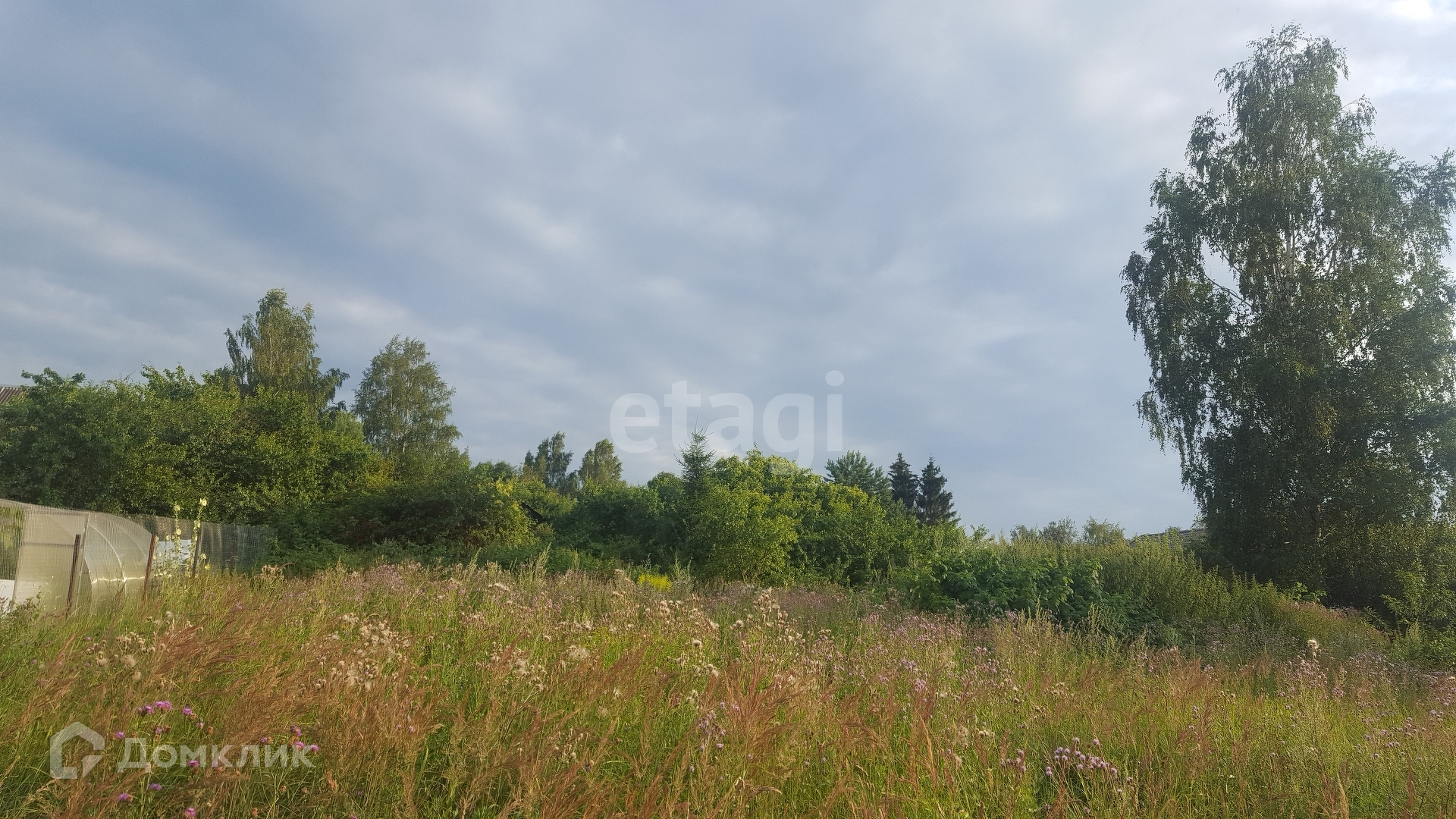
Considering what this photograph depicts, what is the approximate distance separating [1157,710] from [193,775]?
16.4ft

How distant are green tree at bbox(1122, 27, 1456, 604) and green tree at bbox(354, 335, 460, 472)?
2847 centimetres

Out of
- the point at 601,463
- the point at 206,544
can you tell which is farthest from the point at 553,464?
the point at 206,544

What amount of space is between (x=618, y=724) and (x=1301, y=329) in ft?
71.0

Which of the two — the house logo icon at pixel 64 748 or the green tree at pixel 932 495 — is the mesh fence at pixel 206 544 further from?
the green tree at pixel 932 495

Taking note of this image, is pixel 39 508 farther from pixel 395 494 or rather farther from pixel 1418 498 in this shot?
pixel 1418 498

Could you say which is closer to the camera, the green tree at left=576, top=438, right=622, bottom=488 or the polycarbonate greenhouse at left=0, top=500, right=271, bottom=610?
the polycarbonate greenhouse at left=0, top=500, right=271, bottom=610

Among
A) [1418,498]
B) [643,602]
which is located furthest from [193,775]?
[1418,498]

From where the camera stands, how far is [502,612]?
16.6 ft

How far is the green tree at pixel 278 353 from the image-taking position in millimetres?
33156

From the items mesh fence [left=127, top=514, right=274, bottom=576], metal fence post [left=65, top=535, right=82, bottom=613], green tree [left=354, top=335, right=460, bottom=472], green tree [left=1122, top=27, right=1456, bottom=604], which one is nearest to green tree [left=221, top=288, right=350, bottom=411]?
green tree [left=354, top=335, right=460, bottom=472]

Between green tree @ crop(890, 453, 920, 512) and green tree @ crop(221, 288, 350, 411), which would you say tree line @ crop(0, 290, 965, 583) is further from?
green tree @ crop(890, 453, 920, 512)

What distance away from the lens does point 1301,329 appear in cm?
1872

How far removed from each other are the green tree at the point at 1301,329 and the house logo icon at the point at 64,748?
69.8 feet

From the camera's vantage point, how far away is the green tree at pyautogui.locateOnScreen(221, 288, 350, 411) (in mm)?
33156
